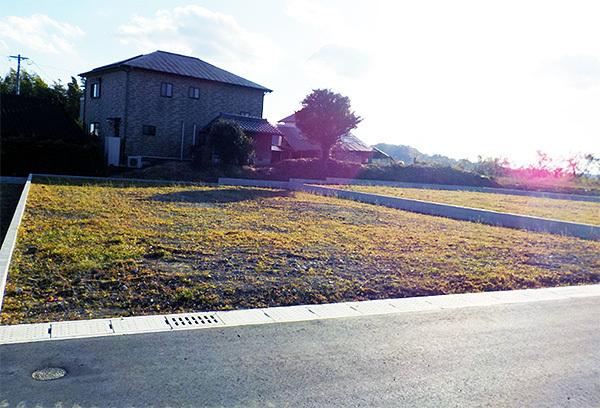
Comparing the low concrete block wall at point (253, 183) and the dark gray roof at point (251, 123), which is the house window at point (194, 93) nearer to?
the dark gray roof at point (251, 123)

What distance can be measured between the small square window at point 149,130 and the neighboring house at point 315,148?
1042 cm

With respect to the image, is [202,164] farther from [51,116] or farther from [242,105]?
[51,116]

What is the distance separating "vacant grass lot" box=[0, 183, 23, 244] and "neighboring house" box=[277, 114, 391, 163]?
65.9 feet

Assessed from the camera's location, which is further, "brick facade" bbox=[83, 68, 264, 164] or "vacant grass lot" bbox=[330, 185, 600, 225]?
"brick facade" bbox=[83, 68, 264, 164]

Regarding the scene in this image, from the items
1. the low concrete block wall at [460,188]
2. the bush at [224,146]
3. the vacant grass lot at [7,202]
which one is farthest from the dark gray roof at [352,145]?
the vacant grass lot at [7,202]

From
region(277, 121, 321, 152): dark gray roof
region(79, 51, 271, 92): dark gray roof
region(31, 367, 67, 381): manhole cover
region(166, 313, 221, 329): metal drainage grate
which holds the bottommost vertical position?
region(31, 367, 67, 381): manhole cover

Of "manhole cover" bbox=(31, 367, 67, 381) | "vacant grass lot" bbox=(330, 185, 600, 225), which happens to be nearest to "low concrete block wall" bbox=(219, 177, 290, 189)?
"vacant grass lot" bbox=(330, 185, 600, 225)

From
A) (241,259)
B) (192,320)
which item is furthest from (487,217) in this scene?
(192,320)

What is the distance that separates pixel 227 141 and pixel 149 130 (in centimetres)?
508

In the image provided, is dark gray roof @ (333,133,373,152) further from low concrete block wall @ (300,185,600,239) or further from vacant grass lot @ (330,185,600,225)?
low concrete block wall @ (300,185,600,239)

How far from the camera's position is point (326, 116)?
86.5 feet

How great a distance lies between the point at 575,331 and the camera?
4.84 metres

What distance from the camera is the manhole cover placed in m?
3.21

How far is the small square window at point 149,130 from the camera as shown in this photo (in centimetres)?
2619
